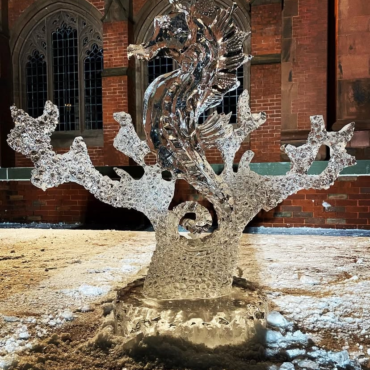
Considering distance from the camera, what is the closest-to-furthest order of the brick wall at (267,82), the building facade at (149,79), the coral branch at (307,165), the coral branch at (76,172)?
1. the coral branch at (76,172)
2. the coral branch at (307,165)
3. the building facade at (149,79)
4. the brick wall at (267,82)

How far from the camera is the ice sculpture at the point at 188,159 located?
2.21m

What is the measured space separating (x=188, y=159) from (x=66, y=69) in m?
11.2

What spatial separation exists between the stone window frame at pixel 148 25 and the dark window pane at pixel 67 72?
7.87 feet

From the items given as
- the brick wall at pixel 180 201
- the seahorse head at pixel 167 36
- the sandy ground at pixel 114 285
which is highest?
the seahorse head at pixel 167 36

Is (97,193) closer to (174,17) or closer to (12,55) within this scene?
(174,17)

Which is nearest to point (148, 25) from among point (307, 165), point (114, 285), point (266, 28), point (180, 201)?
point (266, 28)

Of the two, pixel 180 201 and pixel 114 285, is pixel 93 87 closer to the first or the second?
pixel 180 201

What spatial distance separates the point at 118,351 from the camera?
216cm

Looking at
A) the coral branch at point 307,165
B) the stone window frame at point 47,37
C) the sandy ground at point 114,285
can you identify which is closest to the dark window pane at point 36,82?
the stone window frame at point 47,37

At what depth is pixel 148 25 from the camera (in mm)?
10812

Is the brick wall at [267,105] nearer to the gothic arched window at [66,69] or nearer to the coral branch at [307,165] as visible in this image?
the gothic arched window at [66,69]

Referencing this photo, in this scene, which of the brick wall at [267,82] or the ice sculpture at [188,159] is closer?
the ice sculpture at [188,159]

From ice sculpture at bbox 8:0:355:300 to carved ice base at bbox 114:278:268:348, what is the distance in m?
0.16

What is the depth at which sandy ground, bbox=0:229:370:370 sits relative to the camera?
2.36 m
